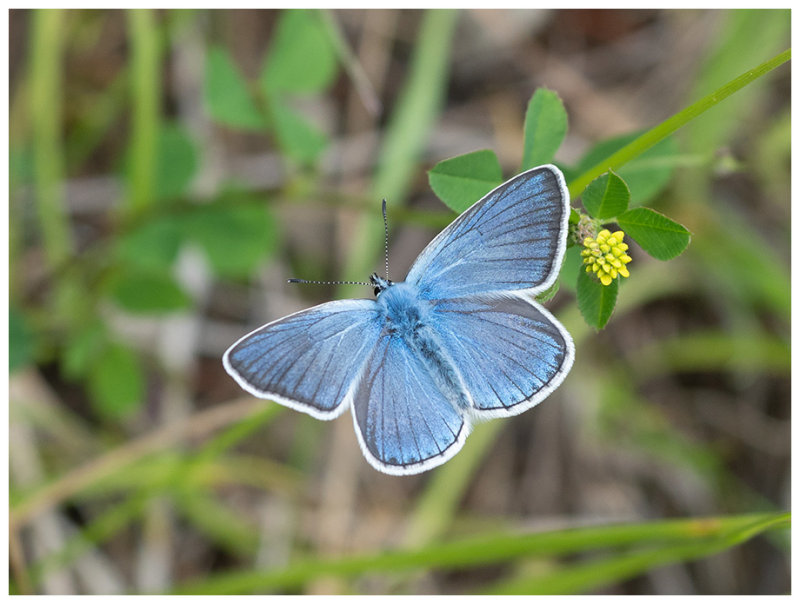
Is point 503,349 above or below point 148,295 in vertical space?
below

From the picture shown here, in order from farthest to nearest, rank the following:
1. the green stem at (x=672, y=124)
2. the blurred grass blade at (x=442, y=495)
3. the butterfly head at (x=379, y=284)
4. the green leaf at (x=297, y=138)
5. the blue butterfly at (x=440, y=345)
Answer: the blurred grass blade at (x=442, y=495) → the green leaf at (x=297, y=138) → the butterfly head at (x=379, y=284) → the blue butterfly at (x=440, y=345) → the green stem at (x=672, y=124)

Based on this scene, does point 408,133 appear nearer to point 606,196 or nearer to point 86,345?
point 86,345

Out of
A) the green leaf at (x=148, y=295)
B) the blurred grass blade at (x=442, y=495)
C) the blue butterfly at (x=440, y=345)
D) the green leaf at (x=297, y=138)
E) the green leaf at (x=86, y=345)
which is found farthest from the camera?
the blurred grass blade at (x=442, y=495)

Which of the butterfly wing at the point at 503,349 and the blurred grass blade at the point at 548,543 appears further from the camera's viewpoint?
the blurred grass blade at the point at 548,543

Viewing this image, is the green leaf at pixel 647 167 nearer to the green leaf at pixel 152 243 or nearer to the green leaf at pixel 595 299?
the green leaf at pixel 595 299

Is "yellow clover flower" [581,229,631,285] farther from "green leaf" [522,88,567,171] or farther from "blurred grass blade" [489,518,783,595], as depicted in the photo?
"blurred grass blade" [489,518,783,595]

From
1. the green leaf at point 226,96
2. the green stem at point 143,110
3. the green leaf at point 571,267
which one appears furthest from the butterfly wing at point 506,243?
the green stem at point 143,110

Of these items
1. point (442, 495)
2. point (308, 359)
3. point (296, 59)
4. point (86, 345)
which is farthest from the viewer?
point (442, 495)

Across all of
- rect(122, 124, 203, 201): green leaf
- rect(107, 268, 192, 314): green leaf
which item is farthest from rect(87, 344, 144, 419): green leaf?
rect(122, 124, 203, 201): green leaf

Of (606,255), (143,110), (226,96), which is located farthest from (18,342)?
(606,255)
